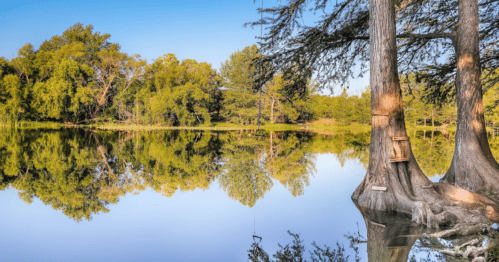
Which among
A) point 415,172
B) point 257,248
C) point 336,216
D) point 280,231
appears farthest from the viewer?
point 415,172

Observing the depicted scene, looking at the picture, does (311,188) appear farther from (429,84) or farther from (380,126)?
(429,84)

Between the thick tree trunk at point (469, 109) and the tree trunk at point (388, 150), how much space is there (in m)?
0.88

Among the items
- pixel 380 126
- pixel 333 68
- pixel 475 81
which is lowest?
pixel 380 126

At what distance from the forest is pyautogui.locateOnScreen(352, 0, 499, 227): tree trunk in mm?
26541

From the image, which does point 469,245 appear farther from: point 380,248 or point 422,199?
point 422,199

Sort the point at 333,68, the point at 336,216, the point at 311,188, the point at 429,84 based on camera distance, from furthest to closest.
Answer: the point at 429,84 → the point at 333,68 → the point at 311,188 → the point at 336,216

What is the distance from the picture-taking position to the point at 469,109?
18.9 ft

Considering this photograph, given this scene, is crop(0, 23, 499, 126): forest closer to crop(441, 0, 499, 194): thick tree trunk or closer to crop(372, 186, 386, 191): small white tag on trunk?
crop(441, 0, 499, 194): thick tree trunk

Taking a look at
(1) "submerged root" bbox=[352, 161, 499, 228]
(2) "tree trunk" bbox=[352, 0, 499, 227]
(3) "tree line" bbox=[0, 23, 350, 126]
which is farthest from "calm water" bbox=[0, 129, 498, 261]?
(3) "tree line" bbox=[0, 23, 350, 126]

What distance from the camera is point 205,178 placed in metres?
7.34

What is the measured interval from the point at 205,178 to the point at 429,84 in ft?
20.8

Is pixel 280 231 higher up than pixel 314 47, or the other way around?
pixel 314 47

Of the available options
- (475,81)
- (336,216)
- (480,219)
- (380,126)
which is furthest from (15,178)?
(475,81)

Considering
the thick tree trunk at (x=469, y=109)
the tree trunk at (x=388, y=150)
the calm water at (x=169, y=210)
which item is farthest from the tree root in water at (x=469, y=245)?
the thick tree trunk at (x=469, y=109)
